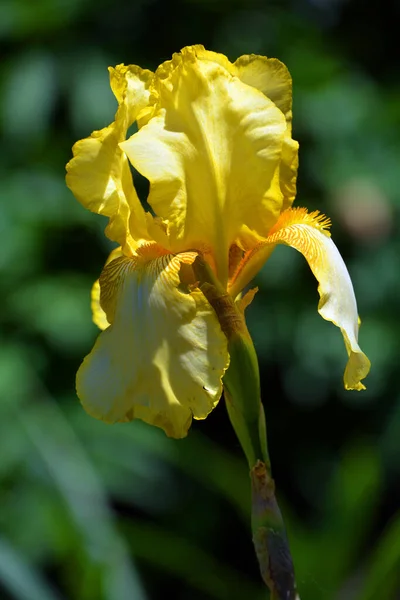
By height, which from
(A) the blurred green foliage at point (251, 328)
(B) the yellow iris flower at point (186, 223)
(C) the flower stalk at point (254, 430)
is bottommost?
(A) the blurred green foliage at point (251, 328)

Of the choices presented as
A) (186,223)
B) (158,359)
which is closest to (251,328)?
(186,223)

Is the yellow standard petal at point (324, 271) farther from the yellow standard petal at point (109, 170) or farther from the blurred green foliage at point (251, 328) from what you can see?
the blurred green foliage at point (251, 328)

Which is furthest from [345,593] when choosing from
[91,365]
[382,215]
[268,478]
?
[91,365]

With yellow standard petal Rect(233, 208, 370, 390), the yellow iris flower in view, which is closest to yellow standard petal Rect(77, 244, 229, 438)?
the yellow iris flower

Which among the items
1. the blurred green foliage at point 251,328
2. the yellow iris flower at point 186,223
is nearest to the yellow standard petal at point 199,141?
A: the yellow iris flower at point 186,223

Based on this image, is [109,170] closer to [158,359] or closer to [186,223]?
[186,223]

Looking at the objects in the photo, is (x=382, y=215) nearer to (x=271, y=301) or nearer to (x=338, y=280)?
(x=271, y=301)

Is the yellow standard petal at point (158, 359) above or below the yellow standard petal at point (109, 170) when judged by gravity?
below

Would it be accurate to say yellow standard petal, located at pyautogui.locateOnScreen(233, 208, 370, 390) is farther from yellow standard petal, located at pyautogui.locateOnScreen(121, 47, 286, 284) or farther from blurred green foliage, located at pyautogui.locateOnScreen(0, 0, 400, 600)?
blurred green foliage, located at pyautogui.locateOnScreen(0, 0, 400, 600)
